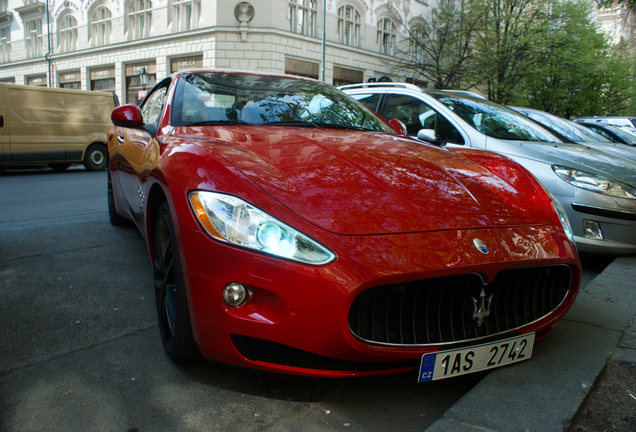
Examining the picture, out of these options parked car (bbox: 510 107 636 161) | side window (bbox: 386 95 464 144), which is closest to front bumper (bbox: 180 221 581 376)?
side window (bbox: 386 95 464 144)

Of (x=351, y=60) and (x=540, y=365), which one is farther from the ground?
(x=351, y=60)

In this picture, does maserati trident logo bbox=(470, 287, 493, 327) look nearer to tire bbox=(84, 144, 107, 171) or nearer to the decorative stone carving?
tire bbox=(84, 144, 107, 171)

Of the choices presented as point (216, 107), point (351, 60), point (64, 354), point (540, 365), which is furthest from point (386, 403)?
point (351, 60)

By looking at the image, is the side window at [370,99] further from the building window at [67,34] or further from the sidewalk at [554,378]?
the building window at [67,34]

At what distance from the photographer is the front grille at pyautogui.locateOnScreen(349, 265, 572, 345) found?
6.06 feet

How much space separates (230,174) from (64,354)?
3.96 feet

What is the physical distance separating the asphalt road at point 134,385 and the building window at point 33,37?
1288 inches

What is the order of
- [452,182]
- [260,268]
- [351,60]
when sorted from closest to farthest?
[260,268] → [452,182] → [351,60]

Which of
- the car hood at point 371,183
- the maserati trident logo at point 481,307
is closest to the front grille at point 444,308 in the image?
the maserati trident logo at point 481,307

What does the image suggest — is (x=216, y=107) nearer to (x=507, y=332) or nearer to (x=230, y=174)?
(x=230, y=174)

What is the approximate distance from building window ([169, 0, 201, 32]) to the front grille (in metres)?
23.2

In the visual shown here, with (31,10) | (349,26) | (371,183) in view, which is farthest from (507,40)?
(31,10)

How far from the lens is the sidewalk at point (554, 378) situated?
1823 millimetres

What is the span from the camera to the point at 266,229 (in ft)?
6.16
